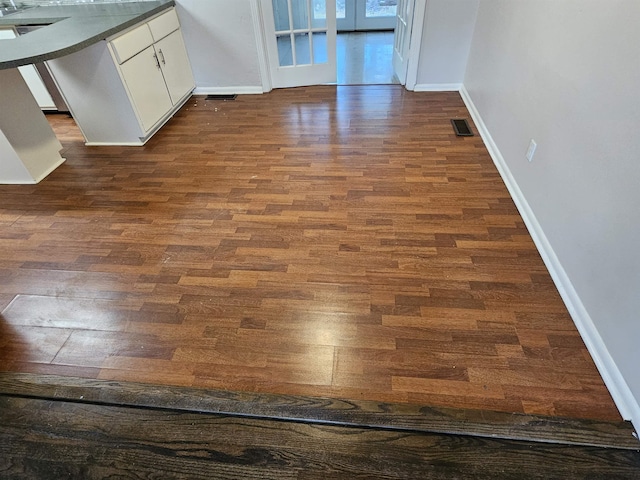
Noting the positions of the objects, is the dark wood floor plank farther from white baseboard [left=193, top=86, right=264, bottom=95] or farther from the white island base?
white baseboard [left=193, top=86, right=264, bottom=95]

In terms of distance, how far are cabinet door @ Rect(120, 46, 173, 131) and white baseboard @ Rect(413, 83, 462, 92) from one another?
246 centimetres

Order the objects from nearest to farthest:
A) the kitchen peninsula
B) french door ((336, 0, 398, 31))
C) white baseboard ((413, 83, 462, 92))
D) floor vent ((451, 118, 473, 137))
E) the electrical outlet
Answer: the electrical outlet
the kitchen peninsula
floor vent ((451, 118, 473, 137))
white baseboard ((413, 83, 462, 92))
french door ((336, 0, 398, 31))

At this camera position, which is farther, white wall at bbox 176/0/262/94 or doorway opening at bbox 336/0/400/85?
doorway opening at bbox 336/0/400/85

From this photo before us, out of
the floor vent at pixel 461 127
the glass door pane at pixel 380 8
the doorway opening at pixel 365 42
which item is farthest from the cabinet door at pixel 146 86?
the glass door pane at pixel 380 8

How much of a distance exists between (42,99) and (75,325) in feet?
9.52

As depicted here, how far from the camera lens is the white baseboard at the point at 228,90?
3871mm

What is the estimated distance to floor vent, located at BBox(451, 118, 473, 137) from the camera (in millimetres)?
3001

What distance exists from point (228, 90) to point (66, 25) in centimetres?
150

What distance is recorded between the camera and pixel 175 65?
3447 mm

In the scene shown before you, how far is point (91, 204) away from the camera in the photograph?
2.47m

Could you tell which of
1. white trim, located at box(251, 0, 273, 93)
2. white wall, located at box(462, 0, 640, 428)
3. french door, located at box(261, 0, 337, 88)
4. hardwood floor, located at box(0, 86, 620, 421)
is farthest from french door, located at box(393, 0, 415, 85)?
white trim, located at box(251, 0, 273, 93)

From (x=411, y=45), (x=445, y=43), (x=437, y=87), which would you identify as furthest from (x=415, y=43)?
(x=437, y=87)

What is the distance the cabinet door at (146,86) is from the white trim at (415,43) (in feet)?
7.63

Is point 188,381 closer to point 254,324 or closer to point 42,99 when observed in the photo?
point 254,324
